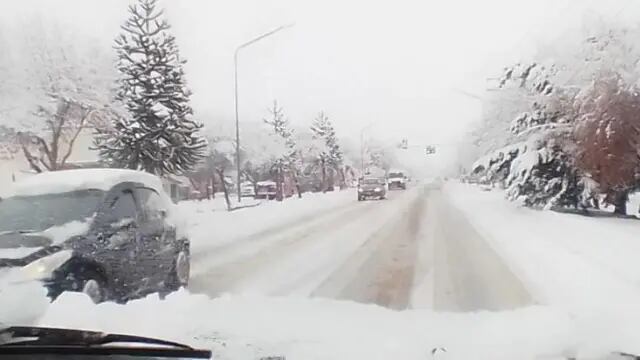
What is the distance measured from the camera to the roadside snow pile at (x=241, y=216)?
2.84 metres

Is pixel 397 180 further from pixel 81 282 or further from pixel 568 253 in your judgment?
pixel 81 282

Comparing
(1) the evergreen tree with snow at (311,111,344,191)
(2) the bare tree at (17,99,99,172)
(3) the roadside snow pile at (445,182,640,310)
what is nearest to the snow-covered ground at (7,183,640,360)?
(3) the roadside snow pile at (445,182,640,310)

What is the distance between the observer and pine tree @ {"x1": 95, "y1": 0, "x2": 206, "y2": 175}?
9.00 feet

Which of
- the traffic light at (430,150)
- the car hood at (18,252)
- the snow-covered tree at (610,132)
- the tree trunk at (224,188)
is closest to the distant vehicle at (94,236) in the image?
the car hood at (18,252)

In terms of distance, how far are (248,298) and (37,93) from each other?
1111mm

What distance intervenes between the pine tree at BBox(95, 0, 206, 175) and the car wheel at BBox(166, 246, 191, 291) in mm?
325

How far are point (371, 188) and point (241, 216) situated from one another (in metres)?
0.52

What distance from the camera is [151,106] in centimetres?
275

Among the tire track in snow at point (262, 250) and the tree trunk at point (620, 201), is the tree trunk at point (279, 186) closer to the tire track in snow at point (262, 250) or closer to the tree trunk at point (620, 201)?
the tire track in snow at point (262, 250)

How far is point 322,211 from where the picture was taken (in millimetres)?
2850

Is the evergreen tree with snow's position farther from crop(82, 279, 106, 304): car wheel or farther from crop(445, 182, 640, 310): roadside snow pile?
crop(82, 279, 106, 304): car wheel

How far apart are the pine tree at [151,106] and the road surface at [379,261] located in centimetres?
42

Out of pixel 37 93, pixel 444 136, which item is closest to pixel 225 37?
pixel 37 93

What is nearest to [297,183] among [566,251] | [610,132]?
[566,251]
